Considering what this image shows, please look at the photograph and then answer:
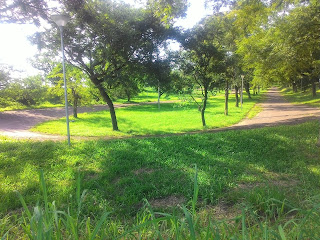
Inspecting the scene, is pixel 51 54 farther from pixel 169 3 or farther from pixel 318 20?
pixel 318 20

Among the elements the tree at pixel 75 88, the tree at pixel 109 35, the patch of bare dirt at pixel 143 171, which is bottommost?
the patch of bare dirt at pixel 143 171

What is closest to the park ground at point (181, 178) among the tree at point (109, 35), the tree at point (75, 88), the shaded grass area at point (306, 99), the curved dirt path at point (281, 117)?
the curved dirt path at point (281, 117)

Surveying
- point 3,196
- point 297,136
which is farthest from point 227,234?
point 297,136

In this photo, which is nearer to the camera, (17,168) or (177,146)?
(17,168)

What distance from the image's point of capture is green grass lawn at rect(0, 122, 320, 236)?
348 centimetres

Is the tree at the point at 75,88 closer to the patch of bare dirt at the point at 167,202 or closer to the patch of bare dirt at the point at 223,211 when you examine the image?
the patch of bare dirt at the point at 167,202

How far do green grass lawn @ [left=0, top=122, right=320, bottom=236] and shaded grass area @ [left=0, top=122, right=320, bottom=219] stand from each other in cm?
2

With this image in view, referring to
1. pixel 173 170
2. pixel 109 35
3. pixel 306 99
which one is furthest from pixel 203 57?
pixel 306 99

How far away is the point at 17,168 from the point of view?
5301 mm

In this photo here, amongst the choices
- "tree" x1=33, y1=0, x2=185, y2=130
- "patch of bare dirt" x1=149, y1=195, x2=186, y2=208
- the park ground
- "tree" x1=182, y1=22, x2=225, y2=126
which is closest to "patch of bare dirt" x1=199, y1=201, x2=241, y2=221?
the park ground

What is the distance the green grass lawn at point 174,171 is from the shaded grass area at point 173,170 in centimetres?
2

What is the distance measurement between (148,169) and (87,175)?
55.2 inches

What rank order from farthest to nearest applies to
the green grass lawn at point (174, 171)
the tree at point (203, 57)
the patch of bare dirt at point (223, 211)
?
the tree at point (203, 57), the green grass lawn at point (174, 171), the patch of bare dirt at point (223, 211)

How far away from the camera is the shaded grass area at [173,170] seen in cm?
355
